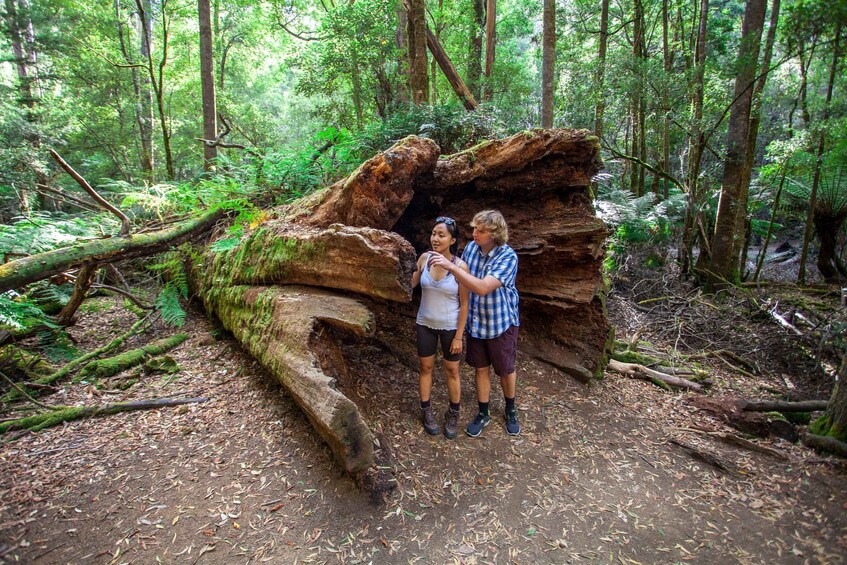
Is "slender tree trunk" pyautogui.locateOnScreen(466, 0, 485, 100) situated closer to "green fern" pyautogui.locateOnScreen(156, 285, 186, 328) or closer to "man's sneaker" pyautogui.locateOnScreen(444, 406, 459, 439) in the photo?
"green fern" pyautogui.locateOnScreen(156, 285, 186, 328)

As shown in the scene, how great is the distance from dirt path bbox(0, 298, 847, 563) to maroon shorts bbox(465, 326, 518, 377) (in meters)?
0.69

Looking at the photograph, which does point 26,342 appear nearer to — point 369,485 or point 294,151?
point 294,151

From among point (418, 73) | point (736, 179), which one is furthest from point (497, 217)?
point (736, 179)

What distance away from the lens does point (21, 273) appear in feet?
12.1

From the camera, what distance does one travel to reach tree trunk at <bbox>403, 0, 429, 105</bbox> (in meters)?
7.88

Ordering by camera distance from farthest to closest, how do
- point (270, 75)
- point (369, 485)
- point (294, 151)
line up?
point (270, 75) → point (294, 151) → point (369, 485)

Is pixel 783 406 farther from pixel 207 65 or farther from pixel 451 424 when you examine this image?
pixel 207 65

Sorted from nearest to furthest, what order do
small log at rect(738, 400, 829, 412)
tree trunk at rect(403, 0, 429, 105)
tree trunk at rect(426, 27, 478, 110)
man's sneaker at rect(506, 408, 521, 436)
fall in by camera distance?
man's sneaker at rect(506, 408, 521, 436) → small log at rect(738, 400, 829, 412) → tree trunk at rect(403, 0, 429, 105) → tree trunk at rect(426, 27, 478, 110)

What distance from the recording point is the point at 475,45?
14672 millimetres

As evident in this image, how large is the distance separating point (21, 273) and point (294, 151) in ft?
14.2

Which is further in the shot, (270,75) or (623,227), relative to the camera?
(270,75)

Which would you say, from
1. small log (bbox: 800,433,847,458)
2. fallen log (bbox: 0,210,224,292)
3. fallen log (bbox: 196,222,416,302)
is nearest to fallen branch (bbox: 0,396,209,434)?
fallen log (bbox: 0,210,224,292)

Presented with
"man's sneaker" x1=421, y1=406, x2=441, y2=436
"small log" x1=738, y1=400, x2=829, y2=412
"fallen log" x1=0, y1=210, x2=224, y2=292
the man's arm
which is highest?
"fallen log" x1=0, y1=210, x2=224, y2=292

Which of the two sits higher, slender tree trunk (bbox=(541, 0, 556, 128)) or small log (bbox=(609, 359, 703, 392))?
slender tree trunk (bbox=(541, 0, 556, 128))
